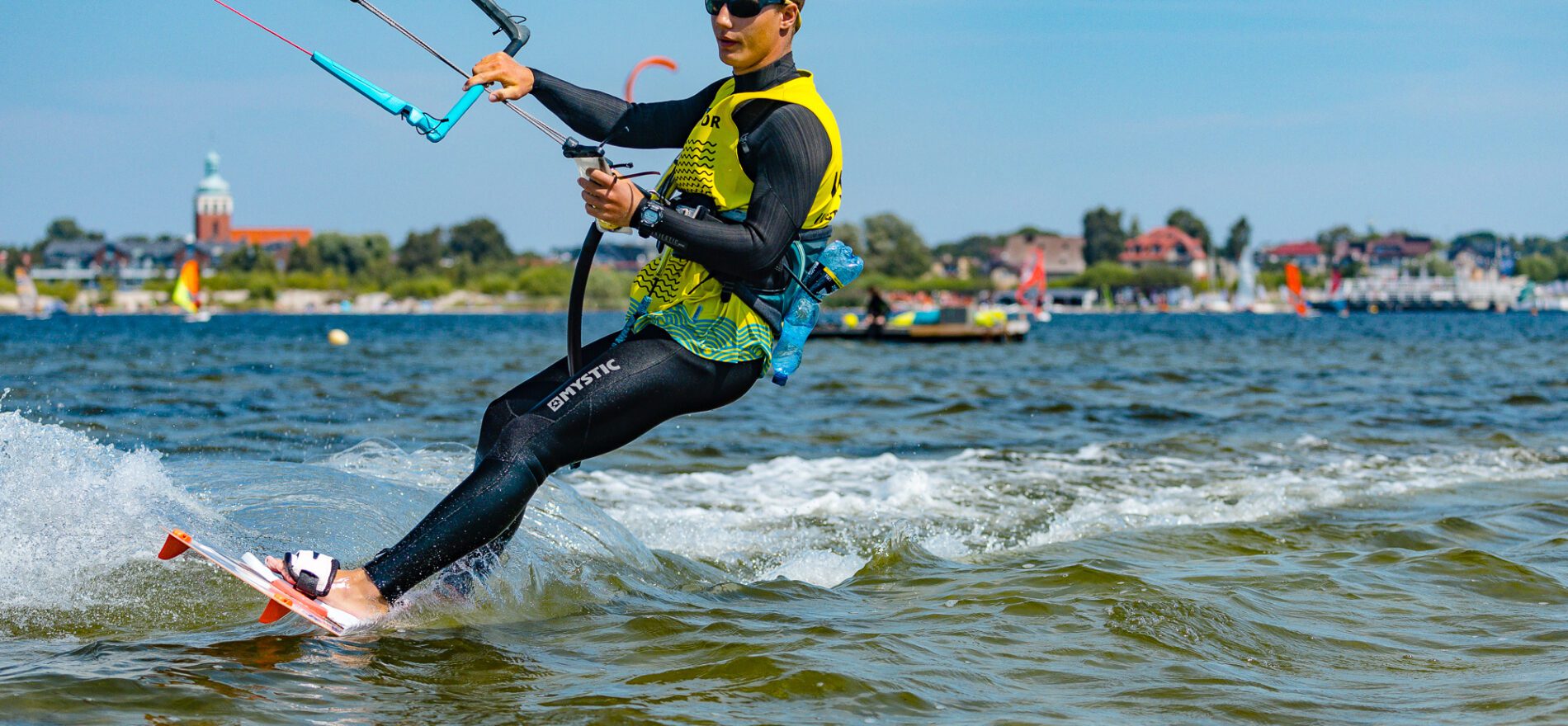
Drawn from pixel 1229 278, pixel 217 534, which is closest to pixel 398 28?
pixel 217 534

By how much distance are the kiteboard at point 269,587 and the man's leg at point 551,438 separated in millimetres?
204

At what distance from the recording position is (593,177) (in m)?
4.08

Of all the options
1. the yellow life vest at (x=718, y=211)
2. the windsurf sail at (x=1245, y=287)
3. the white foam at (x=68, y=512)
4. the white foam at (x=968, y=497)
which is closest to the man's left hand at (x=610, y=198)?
the yellow life vest at (x=718, y=211)

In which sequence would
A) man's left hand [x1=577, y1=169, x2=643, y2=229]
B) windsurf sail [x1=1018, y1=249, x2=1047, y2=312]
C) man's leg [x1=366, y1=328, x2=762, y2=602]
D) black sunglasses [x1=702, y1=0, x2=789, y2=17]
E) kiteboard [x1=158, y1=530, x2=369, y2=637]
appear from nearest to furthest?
man's left hand [x1=577, y1=169, x2=643, y2=229], kiteboard [x1=158, y1=530, x2=369, y2=637], man's leg [x1=366, y1=328, x2=762, y2=602], black sunglasses [x1=702, y1=0, x2=789, y2=17], windsurf sail [x1=1018, y1=249, x2=1047, y2=312]

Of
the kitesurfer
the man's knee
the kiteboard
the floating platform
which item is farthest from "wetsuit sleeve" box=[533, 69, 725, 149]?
the floating platform

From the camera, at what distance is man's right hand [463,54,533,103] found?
474cm

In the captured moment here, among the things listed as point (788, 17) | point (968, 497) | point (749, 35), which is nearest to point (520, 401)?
point (749, 35)

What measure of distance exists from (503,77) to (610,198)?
97 cm

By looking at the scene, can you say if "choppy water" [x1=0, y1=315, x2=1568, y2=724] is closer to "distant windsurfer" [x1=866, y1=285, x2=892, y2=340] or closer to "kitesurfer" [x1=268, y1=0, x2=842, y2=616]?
"kitesurfer" [x1=268, y1=0, x2=842, y2=616]

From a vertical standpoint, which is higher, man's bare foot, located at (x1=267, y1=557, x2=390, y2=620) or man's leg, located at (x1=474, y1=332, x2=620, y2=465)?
man's leg, located at (x1=474, y1=332, x2=620, y2=465)

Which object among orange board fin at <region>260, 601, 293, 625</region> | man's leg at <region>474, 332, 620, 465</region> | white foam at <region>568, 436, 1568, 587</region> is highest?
man's leg at <region>474, 332, 620, 465</region>

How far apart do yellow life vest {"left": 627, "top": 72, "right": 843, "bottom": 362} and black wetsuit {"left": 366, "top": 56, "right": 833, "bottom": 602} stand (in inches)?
1.6

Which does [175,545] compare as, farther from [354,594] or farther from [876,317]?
[876,317]

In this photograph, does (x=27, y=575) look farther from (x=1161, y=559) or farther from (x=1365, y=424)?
(x=1365, y=424)
